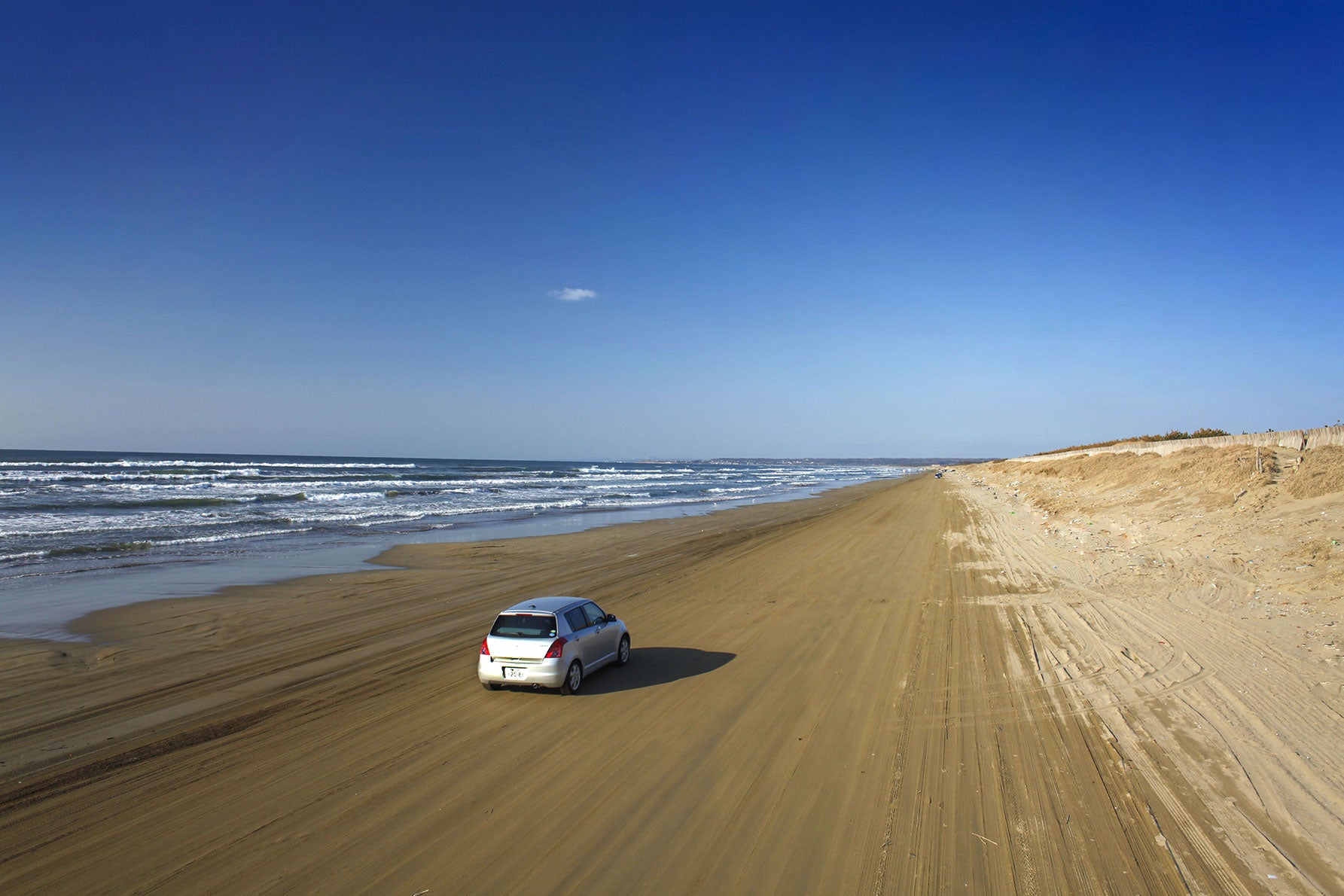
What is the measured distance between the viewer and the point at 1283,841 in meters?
6.37

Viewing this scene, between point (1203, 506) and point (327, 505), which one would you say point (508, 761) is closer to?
point (1203, 506)

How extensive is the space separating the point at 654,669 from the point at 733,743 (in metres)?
3.63

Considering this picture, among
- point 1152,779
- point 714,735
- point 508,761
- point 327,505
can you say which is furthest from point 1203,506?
point 327,505

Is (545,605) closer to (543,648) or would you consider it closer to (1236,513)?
(543,648)

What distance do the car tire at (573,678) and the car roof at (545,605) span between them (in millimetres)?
922

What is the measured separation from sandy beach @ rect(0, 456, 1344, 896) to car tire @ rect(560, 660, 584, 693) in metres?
0.33

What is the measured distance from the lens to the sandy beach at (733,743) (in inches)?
244

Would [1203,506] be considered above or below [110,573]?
above

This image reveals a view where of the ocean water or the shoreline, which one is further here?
the ocean water

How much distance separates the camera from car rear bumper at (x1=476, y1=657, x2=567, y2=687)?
10531 millimetres

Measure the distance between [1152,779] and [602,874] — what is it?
20.5 ft

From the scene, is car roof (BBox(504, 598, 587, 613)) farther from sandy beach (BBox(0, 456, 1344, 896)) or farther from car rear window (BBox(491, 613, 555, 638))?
sandy beach (BBox(0, 456, 1344, 896))

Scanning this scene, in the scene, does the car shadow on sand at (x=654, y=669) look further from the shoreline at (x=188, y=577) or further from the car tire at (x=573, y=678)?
the shoreline at (x=188, y=577)

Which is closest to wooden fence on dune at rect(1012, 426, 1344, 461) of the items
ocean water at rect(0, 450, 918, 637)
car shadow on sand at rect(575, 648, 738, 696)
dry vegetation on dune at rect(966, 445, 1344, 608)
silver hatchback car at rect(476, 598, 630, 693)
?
dry vegetation on dune at rect(966, 445, 1344, 608)
